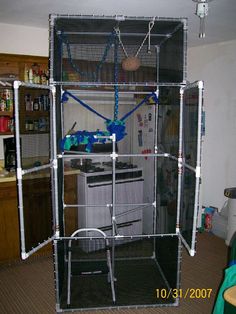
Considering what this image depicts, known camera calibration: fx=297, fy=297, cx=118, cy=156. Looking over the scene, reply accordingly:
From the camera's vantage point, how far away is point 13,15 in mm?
2787

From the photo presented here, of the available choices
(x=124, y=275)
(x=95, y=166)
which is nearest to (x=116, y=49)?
(x=95, y=166)

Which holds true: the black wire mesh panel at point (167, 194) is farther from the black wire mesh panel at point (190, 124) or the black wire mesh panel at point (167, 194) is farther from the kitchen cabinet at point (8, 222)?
the kitchen cabinet at point (8, 222)

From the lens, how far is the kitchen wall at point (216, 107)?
145 inches

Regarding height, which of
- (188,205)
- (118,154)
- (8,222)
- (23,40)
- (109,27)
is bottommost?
(8,222)

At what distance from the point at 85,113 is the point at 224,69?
74.3 inches

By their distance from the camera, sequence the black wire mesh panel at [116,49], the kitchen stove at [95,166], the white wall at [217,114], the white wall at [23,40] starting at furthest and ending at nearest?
the white wall at [217,114], the kitchen stove at [95,166], the white wall at [23,40], the black wire mesh panel at [116,49]

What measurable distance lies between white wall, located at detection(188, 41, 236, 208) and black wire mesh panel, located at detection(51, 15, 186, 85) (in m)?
1.33

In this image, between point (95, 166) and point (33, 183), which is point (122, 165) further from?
point (33, 183)

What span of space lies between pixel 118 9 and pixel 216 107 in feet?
6.63

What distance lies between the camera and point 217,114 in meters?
3.94
